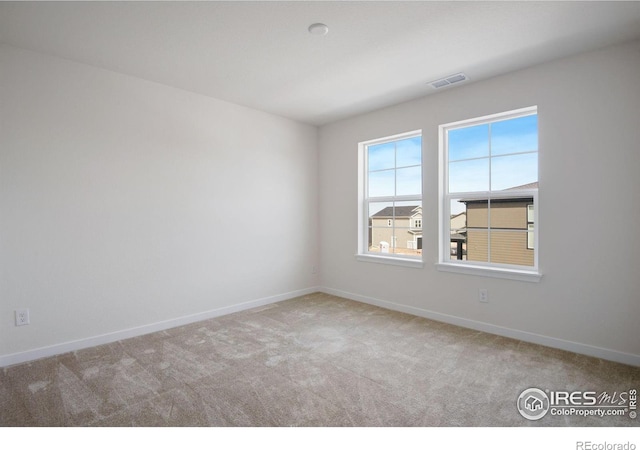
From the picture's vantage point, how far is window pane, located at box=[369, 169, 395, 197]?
14.0ft

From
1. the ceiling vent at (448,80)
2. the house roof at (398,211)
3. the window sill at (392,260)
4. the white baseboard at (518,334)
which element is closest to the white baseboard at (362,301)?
the white baseboard at (518,334)

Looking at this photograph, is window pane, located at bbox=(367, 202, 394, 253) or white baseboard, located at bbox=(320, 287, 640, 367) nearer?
white baseboard, located at bbox=(320, 287, 640, 367)

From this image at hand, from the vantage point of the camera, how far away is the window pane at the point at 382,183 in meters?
4.26

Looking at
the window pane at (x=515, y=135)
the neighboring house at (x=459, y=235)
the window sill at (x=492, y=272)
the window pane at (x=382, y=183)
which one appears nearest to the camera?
the window sill at (x=492, y=272)

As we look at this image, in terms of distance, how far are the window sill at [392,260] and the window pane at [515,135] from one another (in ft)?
4.68

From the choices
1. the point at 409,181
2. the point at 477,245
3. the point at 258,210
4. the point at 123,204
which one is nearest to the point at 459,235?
the point at 477,245

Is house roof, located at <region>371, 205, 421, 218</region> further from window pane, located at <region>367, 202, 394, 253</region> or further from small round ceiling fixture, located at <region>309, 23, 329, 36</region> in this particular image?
small round ceiling fixture, located at <region>309, 23, 329, 36</region>

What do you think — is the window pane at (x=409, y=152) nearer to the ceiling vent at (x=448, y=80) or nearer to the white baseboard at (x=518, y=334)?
the ceiling vent at (x=448, y=80)

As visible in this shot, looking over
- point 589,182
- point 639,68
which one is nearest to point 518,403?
point 589,182

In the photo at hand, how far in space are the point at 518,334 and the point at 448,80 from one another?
257cm

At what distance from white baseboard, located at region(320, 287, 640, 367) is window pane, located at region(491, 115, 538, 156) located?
1.74m

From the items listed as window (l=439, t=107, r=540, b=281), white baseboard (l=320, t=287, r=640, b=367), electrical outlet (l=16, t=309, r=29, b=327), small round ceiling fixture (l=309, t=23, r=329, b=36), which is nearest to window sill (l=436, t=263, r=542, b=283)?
window (l=439, t=107, r=540, b=281)

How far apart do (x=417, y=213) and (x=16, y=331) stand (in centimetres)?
398

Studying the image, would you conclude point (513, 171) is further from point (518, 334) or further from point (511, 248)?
point (518, 334)
